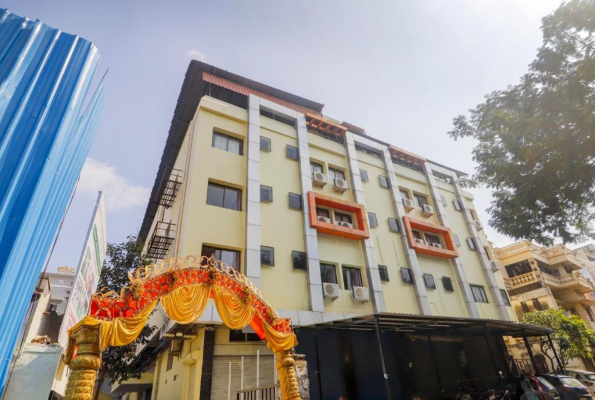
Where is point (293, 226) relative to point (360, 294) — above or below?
above

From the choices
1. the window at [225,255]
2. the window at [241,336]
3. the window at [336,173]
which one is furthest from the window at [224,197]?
the window at [336,173]

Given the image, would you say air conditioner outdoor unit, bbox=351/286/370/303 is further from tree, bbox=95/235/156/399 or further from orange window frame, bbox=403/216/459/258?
tree, bbox=95/235/156/399

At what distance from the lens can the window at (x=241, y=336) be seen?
13.0 metres

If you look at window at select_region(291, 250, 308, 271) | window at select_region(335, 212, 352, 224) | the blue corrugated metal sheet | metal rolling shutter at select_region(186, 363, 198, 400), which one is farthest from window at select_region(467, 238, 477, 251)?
the blue corrugated metal sheet

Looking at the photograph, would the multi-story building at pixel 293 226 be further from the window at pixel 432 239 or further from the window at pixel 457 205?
the window at pixel 457 205

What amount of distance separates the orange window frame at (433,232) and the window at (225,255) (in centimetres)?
1177

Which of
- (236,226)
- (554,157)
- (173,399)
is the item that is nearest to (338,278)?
(236,226)

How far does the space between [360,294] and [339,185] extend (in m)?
6.85

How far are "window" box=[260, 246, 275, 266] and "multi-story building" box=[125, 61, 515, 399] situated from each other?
2.1 inches

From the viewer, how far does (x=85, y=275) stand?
7375mm

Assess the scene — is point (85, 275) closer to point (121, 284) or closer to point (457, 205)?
point (121, 284)

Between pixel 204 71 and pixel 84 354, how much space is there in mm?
17620

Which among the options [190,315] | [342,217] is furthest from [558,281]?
[190,315]

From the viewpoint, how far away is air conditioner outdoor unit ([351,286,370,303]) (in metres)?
16.2
